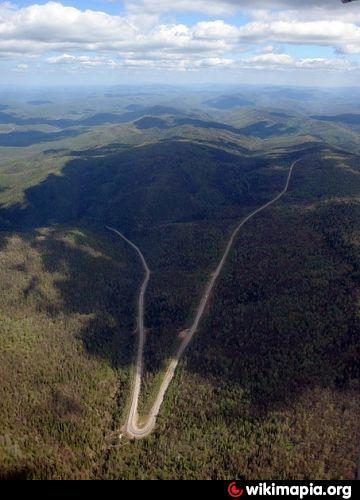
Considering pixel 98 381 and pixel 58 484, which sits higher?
pixel 58 484

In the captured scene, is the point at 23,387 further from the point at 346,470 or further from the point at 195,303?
the point at 346,470

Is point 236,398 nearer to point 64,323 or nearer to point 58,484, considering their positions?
point 58,484

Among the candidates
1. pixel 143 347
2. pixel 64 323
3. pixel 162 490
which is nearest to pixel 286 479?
pixel 162 490

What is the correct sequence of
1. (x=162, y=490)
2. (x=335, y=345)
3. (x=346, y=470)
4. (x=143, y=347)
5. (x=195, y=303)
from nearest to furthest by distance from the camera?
(x=162, y=490)
(x=346, y=470)
(x=335, y=345)
(x=143, y=347)
(x=195, y=303)

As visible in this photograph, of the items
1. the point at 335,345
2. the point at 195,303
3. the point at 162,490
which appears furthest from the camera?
the point at 195,303

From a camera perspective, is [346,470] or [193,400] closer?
[346,470]

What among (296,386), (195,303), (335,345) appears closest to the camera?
(296,386)

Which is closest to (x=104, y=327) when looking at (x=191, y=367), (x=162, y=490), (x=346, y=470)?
(x=191, y=367)

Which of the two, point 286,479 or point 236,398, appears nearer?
point 286,479

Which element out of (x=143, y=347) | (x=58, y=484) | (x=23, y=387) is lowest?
(x=143, y=347)
